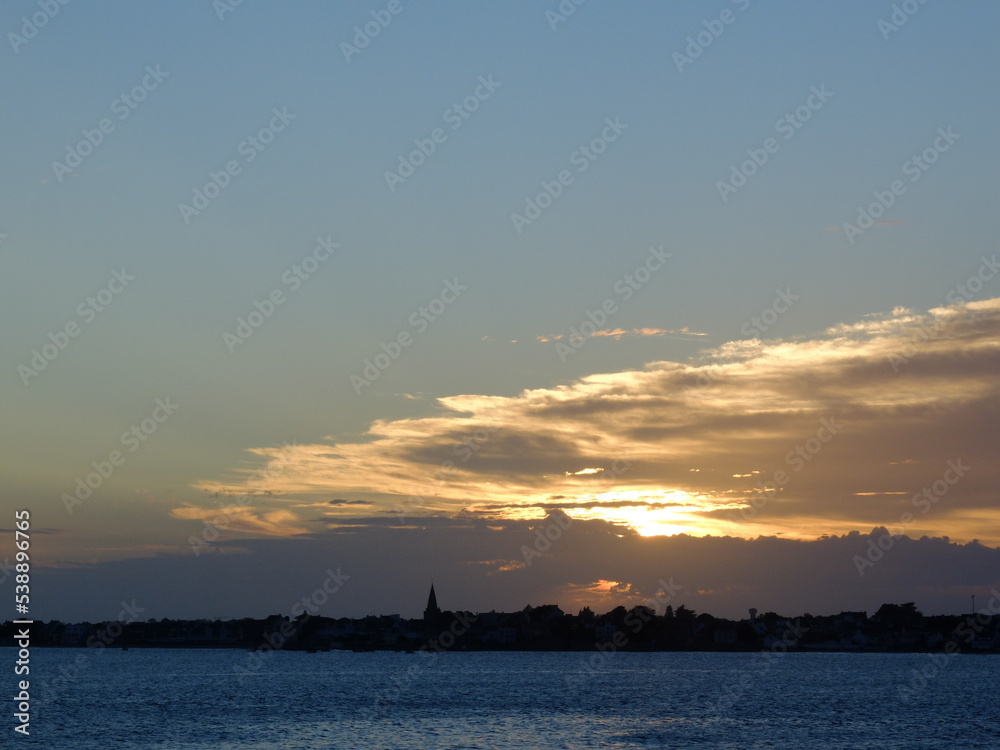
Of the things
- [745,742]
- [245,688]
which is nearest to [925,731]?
[745,742]

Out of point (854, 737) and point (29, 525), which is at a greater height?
point (29, 525)

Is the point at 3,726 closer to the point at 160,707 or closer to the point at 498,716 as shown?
the point at 160,707

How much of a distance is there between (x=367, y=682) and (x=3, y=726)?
308 feet

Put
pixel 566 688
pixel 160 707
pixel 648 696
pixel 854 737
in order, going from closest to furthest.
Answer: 1. pixel 854 737
2. pixel 160 707
3. pixel 648 696
4. pixel 566 688

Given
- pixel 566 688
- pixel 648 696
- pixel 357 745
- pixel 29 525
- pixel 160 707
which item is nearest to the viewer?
pixel 29 525

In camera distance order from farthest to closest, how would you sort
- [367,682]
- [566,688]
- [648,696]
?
[367,682] < [566,688] < [648,696]

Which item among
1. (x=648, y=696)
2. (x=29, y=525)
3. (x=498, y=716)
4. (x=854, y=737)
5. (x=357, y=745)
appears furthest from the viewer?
(x=648, y=696)

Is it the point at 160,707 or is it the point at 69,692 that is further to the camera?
the point at 69,692

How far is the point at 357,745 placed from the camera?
296 feet

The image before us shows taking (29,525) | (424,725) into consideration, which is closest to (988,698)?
(424,725)

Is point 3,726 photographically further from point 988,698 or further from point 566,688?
point 988,698

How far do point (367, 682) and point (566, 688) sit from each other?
41.0 m

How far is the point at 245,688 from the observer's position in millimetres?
174375

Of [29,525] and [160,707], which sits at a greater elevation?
[29,525]
